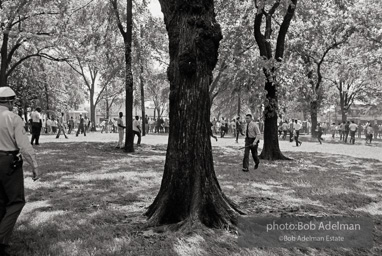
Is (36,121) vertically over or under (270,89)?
under

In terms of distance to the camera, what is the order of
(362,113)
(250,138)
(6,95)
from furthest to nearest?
(362,113), (250,138), (6,95)

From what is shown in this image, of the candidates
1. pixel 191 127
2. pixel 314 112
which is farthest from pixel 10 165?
pixel 314 112

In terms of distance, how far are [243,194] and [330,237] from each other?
Answer: 2671 mm

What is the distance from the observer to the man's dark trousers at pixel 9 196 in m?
4.05

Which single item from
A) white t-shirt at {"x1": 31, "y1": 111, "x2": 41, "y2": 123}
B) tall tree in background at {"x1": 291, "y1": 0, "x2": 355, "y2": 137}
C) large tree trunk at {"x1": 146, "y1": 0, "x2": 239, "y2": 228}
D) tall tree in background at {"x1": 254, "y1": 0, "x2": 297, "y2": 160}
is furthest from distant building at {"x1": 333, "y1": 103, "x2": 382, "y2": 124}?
large tree trunk at {"x1": 146, "y1": 0, "x2": 239, "y2": 228}

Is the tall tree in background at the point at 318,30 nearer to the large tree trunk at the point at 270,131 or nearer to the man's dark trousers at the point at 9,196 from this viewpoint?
the large tree trunk at the point at 270,131

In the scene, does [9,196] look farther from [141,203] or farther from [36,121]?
[36,121]

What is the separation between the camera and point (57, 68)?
34.8 metres

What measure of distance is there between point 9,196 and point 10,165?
369 millimetres

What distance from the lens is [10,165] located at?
13.5ft

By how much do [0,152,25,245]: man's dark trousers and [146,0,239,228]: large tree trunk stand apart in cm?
187

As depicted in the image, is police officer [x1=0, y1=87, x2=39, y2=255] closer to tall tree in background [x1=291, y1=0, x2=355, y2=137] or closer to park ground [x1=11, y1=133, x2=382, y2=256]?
park ground [x1=11, y1=133, x2=382, y2=256]

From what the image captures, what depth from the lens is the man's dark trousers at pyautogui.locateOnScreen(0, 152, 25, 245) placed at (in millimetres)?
4051

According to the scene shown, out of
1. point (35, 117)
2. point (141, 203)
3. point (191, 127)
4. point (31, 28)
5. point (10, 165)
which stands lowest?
point (141, 203)
